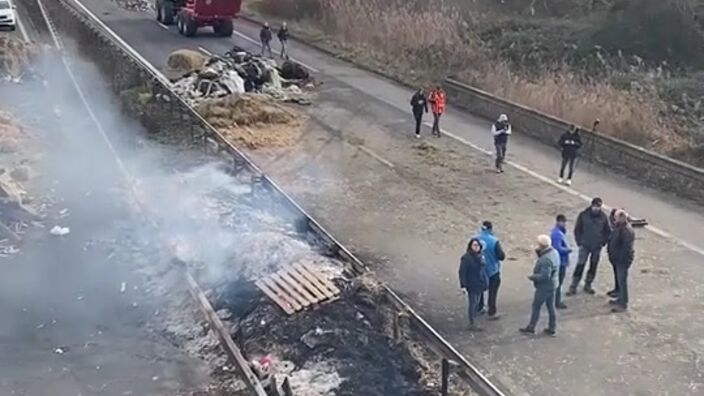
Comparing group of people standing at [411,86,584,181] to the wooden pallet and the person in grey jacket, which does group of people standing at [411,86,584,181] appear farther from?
the wooden pallet

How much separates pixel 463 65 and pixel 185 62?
8.84 metres

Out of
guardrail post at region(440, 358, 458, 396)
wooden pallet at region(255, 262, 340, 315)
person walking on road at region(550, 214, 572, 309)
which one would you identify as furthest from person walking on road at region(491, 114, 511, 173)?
guardrail post at region(440, 358, 458, 396)

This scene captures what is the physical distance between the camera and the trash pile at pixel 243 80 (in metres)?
26.7

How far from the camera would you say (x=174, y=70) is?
30.5 m

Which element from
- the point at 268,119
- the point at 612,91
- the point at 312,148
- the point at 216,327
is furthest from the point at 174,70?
the point at 216,327

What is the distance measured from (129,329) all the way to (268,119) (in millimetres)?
11446

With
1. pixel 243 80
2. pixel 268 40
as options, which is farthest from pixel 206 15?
pixel 243 80

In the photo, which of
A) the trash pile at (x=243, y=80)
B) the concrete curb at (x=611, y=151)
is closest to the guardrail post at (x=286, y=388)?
the concrete curb at (x=611, y=151)

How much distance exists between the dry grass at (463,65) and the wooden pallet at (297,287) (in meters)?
10.8

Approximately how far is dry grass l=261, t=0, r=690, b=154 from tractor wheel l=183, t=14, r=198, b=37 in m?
5.11

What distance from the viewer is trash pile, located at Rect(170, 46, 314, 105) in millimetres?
26656

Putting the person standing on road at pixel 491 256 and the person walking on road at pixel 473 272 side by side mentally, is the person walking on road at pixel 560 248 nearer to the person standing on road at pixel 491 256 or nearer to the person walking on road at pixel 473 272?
the person standing on road at pixel 491 256

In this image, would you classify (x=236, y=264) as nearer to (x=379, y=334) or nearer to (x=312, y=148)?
(x=379, y=334)

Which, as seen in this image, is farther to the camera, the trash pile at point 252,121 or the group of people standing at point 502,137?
the trash pile at point 252,121
